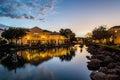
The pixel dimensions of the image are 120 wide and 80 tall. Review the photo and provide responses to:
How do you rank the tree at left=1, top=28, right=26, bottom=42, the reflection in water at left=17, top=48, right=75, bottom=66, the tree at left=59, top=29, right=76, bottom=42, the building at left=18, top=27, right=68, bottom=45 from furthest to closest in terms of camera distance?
1. the tree at left=59, top=29, right=76, bottom=42
2. the building at left=18, top=27, right=68, bottom=45
3. the tree at left=1, top=28, right=26, bottom=42
4. the reflection in water at left=17, top=48, right=75, bottom=66

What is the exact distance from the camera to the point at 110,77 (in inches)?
779

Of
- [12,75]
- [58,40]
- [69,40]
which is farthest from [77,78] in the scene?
[69,40]

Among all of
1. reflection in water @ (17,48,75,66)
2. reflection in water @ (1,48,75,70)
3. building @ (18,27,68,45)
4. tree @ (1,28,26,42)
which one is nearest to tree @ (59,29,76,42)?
building @ (18,27,68,45)

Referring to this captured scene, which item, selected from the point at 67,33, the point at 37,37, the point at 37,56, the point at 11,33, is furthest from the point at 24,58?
the point at 67,33

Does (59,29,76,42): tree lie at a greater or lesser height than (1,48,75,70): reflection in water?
greater

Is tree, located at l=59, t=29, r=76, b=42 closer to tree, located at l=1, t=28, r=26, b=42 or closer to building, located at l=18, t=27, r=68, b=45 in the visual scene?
building, located at l=18, t=27, r=68, b=45

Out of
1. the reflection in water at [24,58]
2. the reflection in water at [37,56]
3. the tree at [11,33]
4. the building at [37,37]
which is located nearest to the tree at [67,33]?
the building at [37,37]

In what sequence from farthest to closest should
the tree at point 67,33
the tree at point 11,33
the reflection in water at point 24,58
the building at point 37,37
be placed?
the tree at point 67,33
the building at point 37,37
the tree at point 11,33
the reflection in water at point 24,58

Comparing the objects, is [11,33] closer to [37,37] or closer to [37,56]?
[37,37]

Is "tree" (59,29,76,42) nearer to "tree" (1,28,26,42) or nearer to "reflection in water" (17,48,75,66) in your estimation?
"tree" (1,28,26,42)

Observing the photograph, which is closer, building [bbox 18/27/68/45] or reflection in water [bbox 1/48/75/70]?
reflection in water [bbox 1/48/75/70]

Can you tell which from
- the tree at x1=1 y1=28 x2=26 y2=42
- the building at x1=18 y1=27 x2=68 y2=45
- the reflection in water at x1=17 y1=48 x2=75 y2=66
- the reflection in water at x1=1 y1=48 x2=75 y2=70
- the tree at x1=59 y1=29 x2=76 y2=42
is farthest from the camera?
the tree at x1=59 y1=29 x2=76 y2=42

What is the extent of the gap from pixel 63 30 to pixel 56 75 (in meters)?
115

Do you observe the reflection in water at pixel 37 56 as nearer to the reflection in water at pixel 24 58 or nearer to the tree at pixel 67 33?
the reflection in water at pixel 24 58
